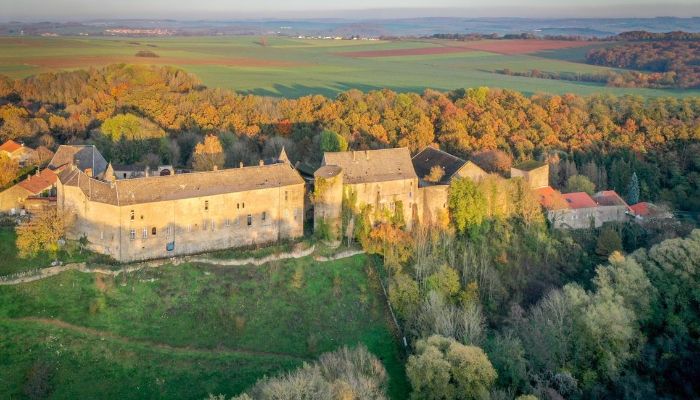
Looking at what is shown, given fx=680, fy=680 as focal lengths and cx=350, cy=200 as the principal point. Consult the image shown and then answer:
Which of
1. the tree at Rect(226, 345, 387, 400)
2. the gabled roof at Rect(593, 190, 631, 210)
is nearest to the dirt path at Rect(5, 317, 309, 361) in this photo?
the tree at Rect(226, 345, 387, 400)

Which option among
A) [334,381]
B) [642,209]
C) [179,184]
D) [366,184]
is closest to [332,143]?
[366,184]

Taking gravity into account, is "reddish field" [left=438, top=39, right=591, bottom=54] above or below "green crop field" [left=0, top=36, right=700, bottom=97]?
above

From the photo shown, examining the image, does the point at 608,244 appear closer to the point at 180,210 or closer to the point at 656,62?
the point at 180,210

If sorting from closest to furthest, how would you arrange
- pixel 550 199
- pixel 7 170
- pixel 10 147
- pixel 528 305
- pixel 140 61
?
pixel 528 305
pixel 7 170
pixel 550 199
pixel 10 147
pixel 140 61

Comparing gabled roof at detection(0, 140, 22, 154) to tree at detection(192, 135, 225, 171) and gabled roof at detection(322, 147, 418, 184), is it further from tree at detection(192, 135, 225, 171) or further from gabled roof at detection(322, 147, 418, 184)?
gabled roof at detection(322, 147, 418, 184)

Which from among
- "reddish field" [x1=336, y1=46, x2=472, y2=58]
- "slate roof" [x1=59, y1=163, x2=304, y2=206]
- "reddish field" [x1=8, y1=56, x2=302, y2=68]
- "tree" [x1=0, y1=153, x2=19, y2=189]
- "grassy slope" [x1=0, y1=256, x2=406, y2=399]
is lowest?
"grassy slope" [x1=0, y1=256, x2=406, y2=399]

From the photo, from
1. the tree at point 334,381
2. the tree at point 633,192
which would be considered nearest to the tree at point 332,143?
the tree at point 334,381

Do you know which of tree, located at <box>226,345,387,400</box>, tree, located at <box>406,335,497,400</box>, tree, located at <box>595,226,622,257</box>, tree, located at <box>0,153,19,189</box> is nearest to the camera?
tree, located at <box>226,345,387,400</box>
